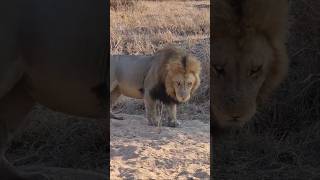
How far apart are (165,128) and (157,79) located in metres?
0.26

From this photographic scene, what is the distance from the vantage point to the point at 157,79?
2947 millimetres

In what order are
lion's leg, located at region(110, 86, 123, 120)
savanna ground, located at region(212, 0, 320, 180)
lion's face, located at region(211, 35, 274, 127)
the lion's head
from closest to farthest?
the lion's head → lion's leg, located at region(110, 86, 123, 120) → lion's face, located at region(211, 35, 274, 127) → savanna ground, located at region(212, 0, 320, 180)

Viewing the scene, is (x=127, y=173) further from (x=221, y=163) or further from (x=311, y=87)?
(x=311, y=87)

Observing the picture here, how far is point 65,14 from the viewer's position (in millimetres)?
3043

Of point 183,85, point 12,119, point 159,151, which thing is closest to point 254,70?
point 183,85

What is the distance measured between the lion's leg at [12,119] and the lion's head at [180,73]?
0.85 m

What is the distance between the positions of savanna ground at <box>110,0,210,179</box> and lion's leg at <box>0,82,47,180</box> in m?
0.63


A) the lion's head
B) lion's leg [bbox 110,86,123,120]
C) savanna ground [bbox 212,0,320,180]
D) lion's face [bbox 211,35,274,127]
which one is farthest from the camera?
savanna ground [bbox 212,0,320,180]

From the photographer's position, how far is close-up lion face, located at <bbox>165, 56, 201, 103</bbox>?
2.88 m

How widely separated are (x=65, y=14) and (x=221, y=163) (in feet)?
4.41

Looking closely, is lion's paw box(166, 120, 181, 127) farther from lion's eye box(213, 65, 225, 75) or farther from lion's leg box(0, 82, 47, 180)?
lion's leg box(0, 82, 47, 180)

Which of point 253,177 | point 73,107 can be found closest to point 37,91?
point 73,107

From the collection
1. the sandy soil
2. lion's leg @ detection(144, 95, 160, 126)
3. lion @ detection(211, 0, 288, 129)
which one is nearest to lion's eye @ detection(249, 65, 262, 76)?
lion @ detection(211, 0, 288, 129)

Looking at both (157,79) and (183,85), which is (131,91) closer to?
(157,79)
